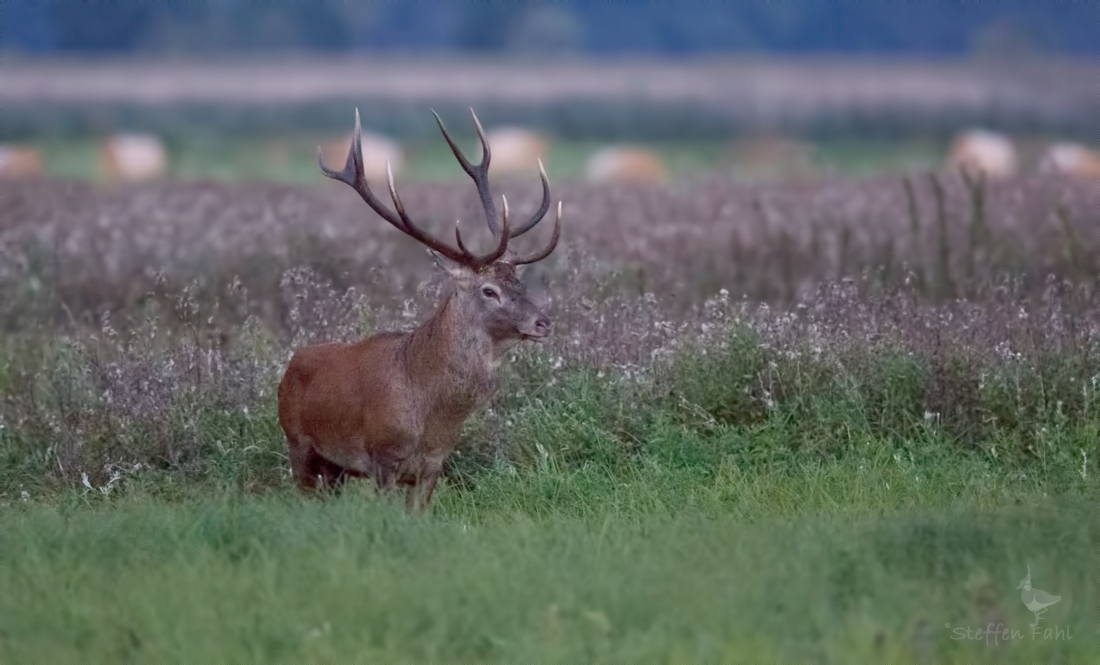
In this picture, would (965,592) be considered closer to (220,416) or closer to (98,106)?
(220,416)

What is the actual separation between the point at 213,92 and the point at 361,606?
44.0 ft

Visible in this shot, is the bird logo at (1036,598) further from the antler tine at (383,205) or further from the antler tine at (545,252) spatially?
the antler tine at (383,205)

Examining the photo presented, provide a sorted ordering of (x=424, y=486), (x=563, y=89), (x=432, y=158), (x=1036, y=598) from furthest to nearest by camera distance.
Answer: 1. (x=432, y=158)
2. (x=563, y=89)
3. (x=424, y=486)
4. (x=1036, y=598)

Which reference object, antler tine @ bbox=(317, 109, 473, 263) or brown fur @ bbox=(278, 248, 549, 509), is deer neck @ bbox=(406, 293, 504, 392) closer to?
brown fur @ bbox=(278, 248, 549, 509)

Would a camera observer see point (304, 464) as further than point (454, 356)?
Yes

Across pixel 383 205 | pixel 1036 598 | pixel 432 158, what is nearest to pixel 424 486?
pixel 383 205

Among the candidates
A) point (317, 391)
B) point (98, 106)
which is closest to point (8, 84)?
point (98, 106)

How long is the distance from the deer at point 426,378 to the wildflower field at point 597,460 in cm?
34

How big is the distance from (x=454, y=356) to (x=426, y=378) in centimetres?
20

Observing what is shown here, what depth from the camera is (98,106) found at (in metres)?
18.9

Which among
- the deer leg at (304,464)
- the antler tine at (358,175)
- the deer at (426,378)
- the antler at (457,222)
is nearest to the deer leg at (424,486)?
the deer at (426,378)

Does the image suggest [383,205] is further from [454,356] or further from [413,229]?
[454,356]

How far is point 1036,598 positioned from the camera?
652cm

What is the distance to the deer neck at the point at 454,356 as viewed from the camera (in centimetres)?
859
